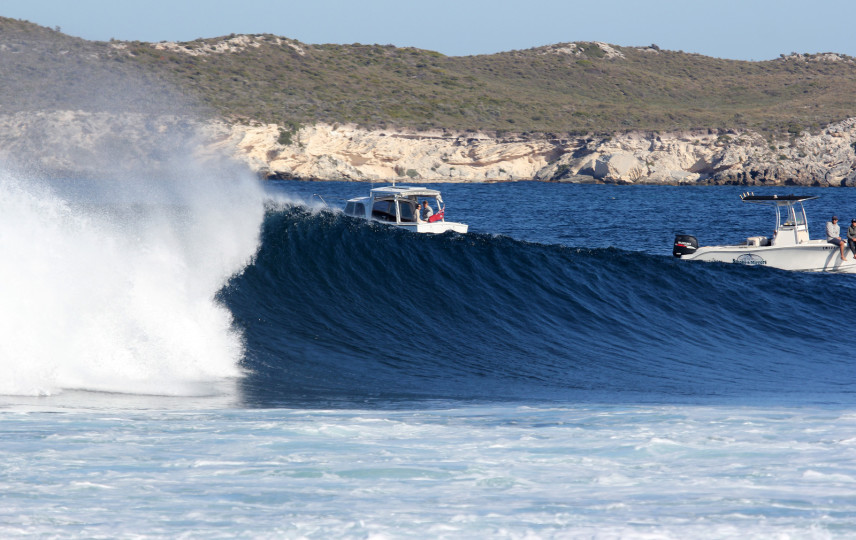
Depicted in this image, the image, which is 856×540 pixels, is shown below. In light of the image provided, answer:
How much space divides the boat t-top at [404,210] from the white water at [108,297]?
833 centimetres

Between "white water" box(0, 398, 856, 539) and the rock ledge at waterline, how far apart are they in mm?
64841

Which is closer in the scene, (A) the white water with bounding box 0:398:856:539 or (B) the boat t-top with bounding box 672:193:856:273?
(A) the white water with bounding box 0:398:856:539

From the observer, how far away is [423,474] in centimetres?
645

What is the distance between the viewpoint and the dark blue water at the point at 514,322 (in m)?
11.3

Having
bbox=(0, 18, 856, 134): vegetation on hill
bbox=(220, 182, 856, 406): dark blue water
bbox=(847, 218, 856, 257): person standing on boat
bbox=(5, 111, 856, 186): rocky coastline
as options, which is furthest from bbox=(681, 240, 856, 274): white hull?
bbox=(5, 111, 856, 186): rocky coastline

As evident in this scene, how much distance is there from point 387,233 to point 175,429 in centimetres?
1170

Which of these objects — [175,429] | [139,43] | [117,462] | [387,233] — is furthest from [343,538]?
[139,43]

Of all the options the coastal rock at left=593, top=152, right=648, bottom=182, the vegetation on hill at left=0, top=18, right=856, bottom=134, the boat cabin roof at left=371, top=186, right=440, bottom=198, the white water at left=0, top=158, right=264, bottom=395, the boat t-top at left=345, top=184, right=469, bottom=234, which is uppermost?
the vegetation on hill at left=0, top=18, right=856, bottom=134

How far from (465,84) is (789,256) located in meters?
92.4

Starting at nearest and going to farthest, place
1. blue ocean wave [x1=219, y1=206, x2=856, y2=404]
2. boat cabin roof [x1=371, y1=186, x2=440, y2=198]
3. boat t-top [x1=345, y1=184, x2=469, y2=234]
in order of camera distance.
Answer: blue ocean wave [x1=219, y1=206, x2=856, y2=404] < boat t-top [x1=345, y1=184, x2=469, y2=234] < boat cabin roof [x1=371, y1=186, x2=440, y2=198]

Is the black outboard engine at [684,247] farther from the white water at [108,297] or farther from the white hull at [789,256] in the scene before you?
the white water at [108,297]

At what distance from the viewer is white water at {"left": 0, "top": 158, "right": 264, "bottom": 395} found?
1002 centimetres

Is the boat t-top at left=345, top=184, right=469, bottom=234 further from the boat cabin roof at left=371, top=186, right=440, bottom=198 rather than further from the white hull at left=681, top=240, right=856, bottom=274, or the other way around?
the white hull at left=681, top=240, right=856, bottom=274

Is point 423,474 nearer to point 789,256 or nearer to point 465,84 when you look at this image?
point 789,256
